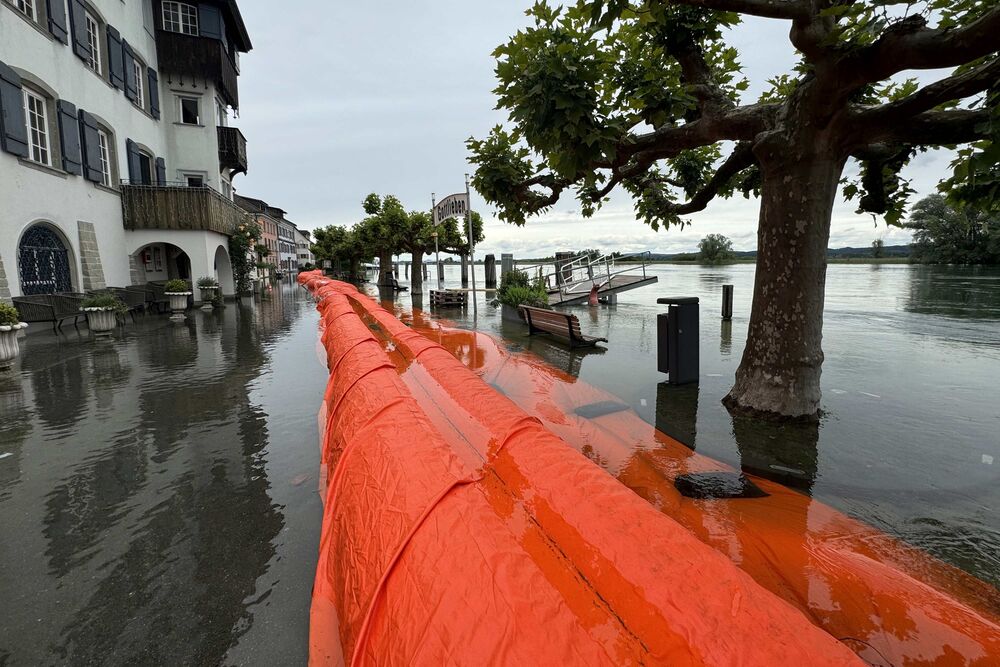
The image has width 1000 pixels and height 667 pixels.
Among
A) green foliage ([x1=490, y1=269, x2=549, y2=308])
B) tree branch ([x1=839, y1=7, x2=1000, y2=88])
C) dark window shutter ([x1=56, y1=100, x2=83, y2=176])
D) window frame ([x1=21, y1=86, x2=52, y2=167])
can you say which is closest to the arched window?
window frame ([x1=21, y1=86, x2=52, y2=167])

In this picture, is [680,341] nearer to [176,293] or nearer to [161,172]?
[176,293]

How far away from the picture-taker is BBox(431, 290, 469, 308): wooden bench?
64.5ft

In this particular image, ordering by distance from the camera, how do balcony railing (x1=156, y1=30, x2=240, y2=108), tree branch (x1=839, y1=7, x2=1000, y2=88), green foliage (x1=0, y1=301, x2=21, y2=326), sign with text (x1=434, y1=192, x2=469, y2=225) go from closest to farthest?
tree branch (x1=839, y1=7, x2=1000, y2=88) < green foliage (x1=0, y1=301, x2=21, y2=326) < sign with text (x1=434, y1=192, x2=469, y2=225) < balcony railing (x1=156, y1=30, x2=240, y2=108)

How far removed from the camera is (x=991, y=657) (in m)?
2.12

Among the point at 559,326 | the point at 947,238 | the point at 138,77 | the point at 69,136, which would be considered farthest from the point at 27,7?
the point at 947,238

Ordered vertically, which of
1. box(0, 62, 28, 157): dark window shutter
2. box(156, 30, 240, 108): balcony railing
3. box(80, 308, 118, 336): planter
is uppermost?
box(156, 30, 240, 108): balcony railing

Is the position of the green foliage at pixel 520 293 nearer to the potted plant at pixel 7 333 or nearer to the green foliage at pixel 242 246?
the potted plant at pixel 7 333

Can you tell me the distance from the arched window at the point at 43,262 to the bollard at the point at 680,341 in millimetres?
16153

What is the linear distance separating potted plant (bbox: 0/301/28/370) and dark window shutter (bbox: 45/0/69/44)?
10159 mm

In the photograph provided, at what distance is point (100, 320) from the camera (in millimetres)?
11727

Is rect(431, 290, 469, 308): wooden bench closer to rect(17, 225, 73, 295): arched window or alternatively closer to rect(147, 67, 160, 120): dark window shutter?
rect(17, 225, 73, 295): arched window

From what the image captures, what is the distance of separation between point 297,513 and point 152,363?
744 cm

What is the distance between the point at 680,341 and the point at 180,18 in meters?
27.1

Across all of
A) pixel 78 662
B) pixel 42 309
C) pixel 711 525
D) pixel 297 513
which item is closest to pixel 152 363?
pixel 42 309
